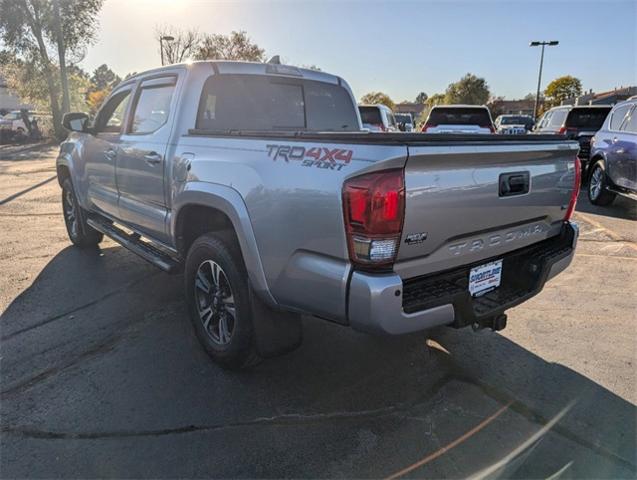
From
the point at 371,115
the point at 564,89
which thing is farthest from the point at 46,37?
the point at 564,89

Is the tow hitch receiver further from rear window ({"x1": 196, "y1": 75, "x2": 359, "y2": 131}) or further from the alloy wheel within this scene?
rear window ({"x1": 196, "y1": 75, "x2": 359, "y2": 131})

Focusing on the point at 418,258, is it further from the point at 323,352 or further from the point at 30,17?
the point at 30,17

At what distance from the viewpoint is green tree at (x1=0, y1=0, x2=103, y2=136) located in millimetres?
25125

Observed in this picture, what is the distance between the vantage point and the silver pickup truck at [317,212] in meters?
2.31

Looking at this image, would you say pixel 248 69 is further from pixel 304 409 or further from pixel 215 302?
pixel 304 409

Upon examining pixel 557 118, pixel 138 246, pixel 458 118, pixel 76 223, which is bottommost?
pixel 76 223

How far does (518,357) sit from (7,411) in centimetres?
340

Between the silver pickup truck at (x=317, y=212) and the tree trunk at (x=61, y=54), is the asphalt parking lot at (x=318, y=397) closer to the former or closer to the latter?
the silver pickup truck at (x=317, y=212)

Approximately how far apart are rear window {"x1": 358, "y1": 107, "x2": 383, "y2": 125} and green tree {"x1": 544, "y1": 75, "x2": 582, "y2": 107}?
172ft

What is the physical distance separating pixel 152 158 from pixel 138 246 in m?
1.00

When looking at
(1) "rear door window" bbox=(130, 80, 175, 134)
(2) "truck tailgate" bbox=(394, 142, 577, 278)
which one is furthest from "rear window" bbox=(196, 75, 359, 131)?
(2) "truck tailgate" bbox=(394, 142, 577, 278)

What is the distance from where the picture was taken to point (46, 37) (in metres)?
25.9

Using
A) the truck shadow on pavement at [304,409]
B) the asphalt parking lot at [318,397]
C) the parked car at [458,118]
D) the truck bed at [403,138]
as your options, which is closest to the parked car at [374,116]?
the parked car at [458,118]

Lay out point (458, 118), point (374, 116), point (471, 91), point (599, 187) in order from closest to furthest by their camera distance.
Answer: point (599, 187), point (458, 118), point (374, 116), point (471, 91)
